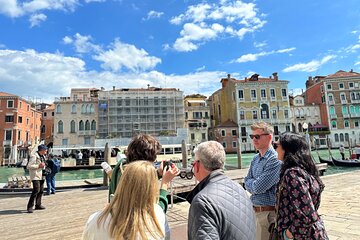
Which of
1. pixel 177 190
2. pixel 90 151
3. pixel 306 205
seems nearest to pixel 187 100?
pixel 90 151

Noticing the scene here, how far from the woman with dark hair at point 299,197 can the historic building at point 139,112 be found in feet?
117

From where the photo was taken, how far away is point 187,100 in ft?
153

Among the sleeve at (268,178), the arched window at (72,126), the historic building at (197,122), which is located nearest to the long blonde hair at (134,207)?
the sleeve at (268,178)

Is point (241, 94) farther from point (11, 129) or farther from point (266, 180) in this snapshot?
point (266, 180)

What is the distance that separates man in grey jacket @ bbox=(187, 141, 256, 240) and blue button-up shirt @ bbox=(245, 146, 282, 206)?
82 cm

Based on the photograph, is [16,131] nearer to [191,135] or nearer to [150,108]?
[150,108]

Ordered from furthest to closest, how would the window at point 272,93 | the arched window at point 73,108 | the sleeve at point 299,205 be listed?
the window at point 272,93 < the arched window at point 73,108 < the sleeve at point 299,205

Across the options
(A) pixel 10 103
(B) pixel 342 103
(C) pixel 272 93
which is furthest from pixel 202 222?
(B) pixel 342 103

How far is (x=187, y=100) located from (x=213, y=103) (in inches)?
228

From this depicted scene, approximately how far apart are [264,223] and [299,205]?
0.77 meters

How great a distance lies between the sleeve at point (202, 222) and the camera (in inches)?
49.3

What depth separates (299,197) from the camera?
1680 millimetres

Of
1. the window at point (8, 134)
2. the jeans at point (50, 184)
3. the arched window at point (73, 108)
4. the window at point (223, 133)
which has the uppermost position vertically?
the arched window at point (73, 108)

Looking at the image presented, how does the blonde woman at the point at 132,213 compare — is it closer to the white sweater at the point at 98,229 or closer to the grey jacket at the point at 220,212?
the white sweater at the point at 98,229
